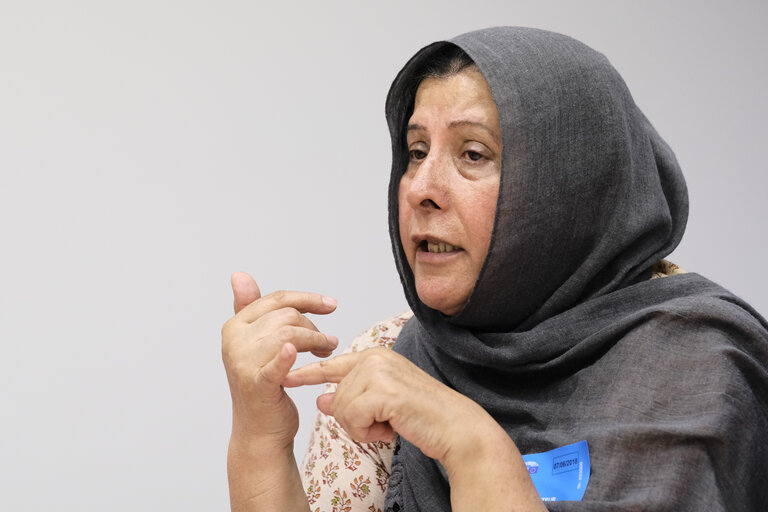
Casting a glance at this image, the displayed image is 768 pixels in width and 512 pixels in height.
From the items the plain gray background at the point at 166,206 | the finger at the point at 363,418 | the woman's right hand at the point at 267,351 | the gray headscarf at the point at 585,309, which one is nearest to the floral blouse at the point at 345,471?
the gray headscarf at the point at 585,309

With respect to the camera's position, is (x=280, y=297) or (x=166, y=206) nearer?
(x=280, y=297)

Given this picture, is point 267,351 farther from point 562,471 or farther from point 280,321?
point 562,471

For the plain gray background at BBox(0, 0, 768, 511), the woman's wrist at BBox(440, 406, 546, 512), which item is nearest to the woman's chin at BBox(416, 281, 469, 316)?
the woman's wrist at BBox(440, 406, 546, 512)

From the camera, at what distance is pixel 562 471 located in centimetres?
137

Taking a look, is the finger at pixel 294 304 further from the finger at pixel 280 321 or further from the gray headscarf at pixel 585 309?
the gray headscarf at pixel 585 309

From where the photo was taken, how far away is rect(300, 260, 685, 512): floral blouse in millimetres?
1734

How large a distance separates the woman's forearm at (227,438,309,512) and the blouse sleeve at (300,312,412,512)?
0.58ft

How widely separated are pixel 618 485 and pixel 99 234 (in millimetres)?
1718

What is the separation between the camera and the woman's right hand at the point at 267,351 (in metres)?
1.42

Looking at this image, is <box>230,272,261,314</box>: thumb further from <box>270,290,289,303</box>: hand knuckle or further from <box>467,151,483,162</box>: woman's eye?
<box>467,151,483,162</box>: woman's eye

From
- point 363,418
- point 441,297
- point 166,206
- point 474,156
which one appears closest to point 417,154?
point 474,156

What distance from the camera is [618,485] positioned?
4.17ft

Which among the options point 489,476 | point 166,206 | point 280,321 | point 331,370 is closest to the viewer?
point 489,476

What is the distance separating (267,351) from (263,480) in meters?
0.27
